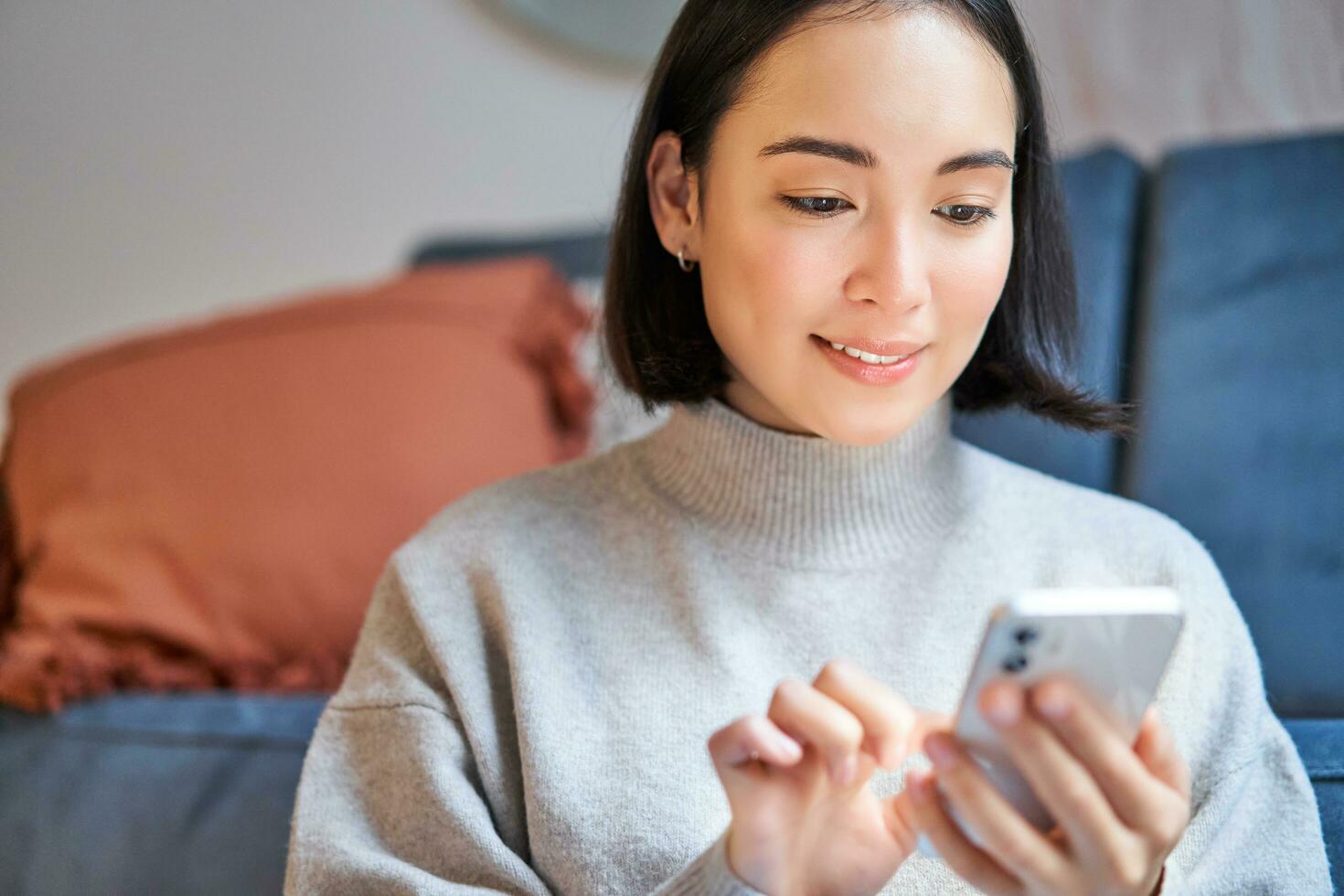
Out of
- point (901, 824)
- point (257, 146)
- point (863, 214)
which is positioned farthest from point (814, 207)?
point (257, 146)

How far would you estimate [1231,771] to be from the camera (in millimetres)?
842

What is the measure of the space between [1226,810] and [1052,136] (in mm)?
532

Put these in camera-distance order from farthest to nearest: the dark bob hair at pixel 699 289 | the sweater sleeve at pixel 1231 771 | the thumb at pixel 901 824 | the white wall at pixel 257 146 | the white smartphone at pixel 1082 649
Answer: the white wall at pixel 257 146, the dark bob hair at pixel 699 289, the sweater sleeve at pixel 1231 771, the thumb at pixel 901 824, the white smartphone at pixel 1082 649

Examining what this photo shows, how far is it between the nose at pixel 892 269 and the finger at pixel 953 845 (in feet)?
0.98

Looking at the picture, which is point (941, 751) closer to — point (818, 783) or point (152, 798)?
point (818, 783)

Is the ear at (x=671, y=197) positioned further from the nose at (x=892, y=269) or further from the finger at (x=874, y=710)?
the finger at (x=874, y=710)

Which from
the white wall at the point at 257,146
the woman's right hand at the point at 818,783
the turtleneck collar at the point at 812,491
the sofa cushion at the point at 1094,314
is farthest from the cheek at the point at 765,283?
the white wall at the point at 257,146

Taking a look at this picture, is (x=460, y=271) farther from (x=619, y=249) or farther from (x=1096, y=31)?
(x=1096, y=31)

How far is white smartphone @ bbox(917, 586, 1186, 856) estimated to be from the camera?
557 millimetres

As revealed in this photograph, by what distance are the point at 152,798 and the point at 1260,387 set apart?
1149 millimetres

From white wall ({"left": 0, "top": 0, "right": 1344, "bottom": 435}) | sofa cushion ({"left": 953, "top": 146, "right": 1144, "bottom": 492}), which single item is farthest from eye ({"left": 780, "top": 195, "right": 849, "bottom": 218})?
white wall ({"left": 0, "top": 0, "right": 1344, "bottom": 435})

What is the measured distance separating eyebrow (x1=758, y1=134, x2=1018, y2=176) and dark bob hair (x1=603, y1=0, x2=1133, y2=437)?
3.6 inches

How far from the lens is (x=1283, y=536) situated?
119 centimetres

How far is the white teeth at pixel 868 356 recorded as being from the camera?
0.83 m
